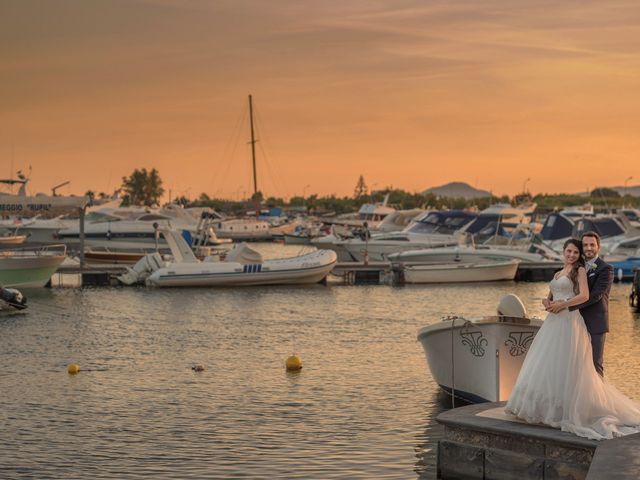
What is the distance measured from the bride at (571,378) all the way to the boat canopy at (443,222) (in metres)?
51.8

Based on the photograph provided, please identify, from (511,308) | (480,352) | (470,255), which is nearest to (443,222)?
(470,255)

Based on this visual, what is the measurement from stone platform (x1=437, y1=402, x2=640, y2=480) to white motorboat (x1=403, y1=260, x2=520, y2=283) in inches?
1446

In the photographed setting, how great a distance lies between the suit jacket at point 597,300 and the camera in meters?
13.3

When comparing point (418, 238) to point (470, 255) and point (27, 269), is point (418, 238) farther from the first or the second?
point (27, 269)

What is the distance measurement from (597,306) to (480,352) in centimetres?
465

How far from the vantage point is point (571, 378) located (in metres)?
13.2

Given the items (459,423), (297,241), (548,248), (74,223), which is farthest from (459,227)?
(459,423)

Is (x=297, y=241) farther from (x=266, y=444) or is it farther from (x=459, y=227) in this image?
(x=266, y=444)

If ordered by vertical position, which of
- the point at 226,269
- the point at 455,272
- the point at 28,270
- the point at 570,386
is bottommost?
the point at 455,272

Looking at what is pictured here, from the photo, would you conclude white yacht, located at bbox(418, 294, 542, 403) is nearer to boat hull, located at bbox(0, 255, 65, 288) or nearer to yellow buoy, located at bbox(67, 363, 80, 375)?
yellow buoy, located at bbox(67, 363, 80, 375)

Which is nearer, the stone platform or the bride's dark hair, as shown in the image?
the stone platform

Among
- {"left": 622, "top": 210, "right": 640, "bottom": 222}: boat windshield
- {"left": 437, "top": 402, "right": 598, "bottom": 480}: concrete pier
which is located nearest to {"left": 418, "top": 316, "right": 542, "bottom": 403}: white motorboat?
{"left": 437, "top": 402, "right": 598, "bottom": 480}: concrete pier

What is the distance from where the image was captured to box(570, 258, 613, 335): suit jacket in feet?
43.8

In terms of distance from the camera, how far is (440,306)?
4222cm
